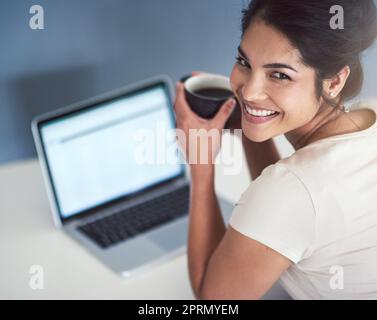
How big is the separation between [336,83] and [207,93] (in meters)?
0.19

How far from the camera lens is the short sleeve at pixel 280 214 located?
0.65m

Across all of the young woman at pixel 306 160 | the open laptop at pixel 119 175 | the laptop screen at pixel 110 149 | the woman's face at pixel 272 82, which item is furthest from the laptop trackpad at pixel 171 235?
the woman's face at pixel 272 82

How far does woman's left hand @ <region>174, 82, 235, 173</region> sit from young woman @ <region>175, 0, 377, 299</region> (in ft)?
0.07

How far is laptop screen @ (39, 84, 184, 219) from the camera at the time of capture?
1.01 m

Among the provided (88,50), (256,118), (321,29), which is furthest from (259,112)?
(88,50)

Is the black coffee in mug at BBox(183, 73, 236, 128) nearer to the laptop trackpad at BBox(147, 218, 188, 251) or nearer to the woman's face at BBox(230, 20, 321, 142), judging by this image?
the woman's face at BBox(230, 20, 321, 142)

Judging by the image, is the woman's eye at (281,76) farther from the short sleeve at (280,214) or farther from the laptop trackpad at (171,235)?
the laptop trackpad at (171,235)

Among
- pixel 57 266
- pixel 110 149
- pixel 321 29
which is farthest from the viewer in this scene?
pixel 110 149

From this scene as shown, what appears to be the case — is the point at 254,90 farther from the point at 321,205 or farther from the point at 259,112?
Result: the point at 321,205

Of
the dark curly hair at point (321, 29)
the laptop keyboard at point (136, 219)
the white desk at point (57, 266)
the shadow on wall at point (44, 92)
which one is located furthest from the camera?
the shadow on wall at point (44, 92)

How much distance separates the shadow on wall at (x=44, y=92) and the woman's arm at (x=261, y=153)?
406 millimetres

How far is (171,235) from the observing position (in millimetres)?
983

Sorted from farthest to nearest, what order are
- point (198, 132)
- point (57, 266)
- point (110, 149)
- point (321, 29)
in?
point (110, 149), point (57, 266), point (198, 132), point (321, 29)

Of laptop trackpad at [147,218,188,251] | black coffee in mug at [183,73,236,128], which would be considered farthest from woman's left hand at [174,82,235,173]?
laptop trackpad at [147,218,188,251]
